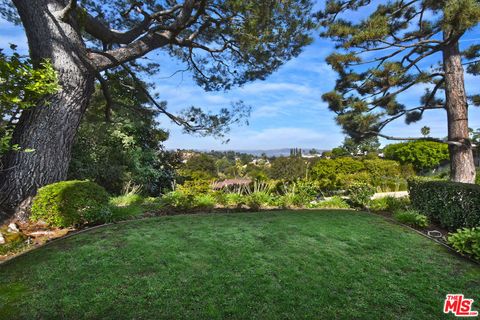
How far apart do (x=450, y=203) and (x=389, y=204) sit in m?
1.63

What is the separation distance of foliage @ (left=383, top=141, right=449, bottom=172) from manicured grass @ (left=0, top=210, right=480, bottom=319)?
1488 centimetres

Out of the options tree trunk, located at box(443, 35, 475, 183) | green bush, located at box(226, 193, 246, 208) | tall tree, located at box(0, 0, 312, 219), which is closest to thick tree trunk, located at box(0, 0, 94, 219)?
tall tree, located at box(0, 0, 312, 219)

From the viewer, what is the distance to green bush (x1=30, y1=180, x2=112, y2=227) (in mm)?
3680

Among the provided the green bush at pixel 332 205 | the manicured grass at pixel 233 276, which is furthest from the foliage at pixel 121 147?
the green bush at pixel 332 205

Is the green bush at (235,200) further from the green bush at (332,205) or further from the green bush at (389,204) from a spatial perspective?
the green bush at (389,204)

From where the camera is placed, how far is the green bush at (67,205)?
3.68 metres

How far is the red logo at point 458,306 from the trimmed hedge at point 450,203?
2255 mm

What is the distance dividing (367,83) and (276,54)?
2.42m

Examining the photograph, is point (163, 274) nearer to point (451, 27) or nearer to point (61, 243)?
point (61, 243)

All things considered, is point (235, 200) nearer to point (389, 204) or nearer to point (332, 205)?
point (332, 205)

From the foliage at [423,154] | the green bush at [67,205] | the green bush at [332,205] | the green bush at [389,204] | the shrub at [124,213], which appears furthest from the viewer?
the foliage at [423,154]

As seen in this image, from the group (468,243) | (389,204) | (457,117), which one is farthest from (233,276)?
(457,117)

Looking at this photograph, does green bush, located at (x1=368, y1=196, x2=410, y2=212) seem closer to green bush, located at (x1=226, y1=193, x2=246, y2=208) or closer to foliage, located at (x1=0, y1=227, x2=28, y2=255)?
green bush, located at (x1=226, y1=193, x2=246, y2=208)

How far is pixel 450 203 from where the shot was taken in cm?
441
